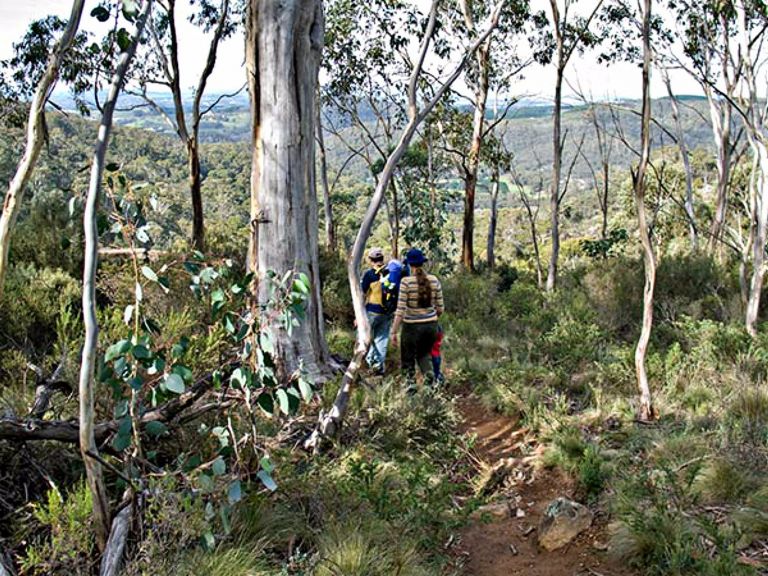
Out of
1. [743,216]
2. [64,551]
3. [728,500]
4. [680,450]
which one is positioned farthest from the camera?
[743,216]

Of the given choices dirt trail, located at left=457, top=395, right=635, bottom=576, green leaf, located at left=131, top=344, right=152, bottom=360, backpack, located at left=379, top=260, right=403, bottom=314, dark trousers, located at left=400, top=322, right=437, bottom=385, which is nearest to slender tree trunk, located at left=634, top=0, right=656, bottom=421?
dirt trail, located at left=457, top=395, right=635, bottom=576

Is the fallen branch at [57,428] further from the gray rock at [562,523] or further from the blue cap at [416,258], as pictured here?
the blue cap at [416,258]

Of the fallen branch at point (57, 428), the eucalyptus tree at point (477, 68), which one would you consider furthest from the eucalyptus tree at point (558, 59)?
the fallen branch at point (57, 428)

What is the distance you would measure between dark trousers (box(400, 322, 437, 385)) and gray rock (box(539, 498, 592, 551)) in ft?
7.78

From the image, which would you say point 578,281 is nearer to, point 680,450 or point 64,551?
point 680,450

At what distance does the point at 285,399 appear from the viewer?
2762mm

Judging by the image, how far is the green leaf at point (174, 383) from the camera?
7.82 feet

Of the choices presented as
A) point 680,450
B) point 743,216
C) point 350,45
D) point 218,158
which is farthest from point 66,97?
point 218,158

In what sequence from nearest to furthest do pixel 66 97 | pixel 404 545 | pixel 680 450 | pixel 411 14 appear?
1. pixel 404 545
2. pixel 680 450
3. pixel 66 97
4. pixel 411 14

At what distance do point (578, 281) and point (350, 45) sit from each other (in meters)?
11.2

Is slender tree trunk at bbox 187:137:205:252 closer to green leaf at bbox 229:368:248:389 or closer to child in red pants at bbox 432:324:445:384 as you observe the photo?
child in red pants at bbox 432:324:445:384

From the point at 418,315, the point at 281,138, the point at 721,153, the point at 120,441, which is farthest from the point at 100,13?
the point at 721,153

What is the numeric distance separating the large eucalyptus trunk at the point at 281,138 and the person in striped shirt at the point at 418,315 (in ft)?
3.80

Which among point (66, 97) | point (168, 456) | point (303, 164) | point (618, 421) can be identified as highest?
point (66, 97)
